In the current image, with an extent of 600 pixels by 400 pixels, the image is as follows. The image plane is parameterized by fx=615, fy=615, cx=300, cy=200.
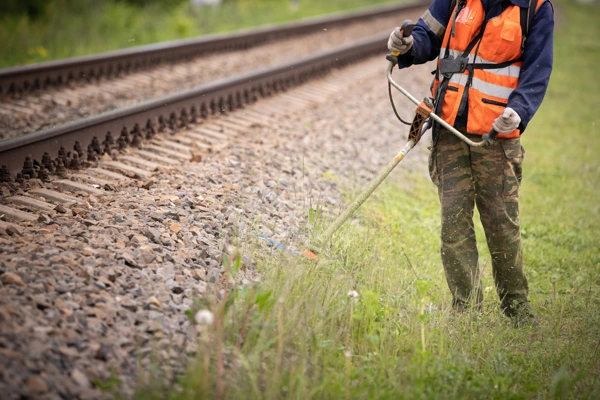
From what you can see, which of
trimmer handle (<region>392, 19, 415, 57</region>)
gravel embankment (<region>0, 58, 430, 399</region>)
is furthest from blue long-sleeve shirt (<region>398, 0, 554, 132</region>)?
gravel embankment (<region>0, 58, 430, 399</region>)

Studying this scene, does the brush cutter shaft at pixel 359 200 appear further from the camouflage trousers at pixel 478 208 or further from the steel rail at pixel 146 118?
the steel rail at pixel 146 118

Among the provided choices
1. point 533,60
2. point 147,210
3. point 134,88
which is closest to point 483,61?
point 533,60

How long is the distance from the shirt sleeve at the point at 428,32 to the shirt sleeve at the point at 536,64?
0.58 meters

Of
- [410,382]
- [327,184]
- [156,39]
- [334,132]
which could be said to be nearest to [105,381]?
[410,382]

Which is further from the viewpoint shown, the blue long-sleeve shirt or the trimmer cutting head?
the trimmer cutting head

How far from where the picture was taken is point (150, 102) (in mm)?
6379

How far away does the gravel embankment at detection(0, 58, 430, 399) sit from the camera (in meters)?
2.72

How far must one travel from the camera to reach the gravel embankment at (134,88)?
6594mm

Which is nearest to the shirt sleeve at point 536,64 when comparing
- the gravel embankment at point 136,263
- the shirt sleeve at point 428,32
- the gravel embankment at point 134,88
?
the shirt sleeve at point 428,32

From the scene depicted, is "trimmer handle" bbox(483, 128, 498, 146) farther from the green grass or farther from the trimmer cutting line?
the green grass

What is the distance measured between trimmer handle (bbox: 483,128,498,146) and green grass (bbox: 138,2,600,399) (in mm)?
920

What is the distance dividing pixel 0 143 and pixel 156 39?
24.5 ft

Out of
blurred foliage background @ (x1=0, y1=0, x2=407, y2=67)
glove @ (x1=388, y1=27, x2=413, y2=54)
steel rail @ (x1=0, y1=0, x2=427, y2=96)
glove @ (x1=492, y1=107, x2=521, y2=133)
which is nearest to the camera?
glove @ (x1=492, y1=107, x2=521, y2=133)

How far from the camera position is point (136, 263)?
354 cm
